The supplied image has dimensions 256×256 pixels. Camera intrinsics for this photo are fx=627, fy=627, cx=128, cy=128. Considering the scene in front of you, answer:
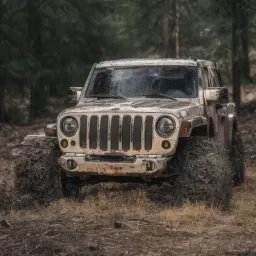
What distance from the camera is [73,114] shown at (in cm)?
855

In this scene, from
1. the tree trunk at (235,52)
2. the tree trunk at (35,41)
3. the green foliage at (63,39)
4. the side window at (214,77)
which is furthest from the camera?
the tree trunk at (35,41)

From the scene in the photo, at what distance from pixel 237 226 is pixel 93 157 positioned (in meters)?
2.22

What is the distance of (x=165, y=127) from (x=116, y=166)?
32.8 inches

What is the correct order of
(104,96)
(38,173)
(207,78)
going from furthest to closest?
(207,78), (104,96), (38,173)

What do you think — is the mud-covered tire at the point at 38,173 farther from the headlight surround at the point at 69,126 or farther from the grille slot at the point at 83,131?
the grille slot at the point at 83,131

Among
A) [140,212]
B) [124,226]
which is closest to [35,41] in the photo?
[140,212]

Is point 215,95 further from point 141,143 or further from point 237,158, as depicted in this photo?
point 237,158

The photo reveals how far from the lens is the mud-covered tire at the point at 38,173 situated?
898cm

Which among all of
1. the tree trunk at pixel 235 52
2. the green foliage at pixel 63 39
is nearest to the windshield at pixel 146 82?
the tree trunk at pixel 235 52

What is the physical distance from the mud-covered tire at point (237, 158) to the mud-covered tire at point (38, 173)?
12.4ft

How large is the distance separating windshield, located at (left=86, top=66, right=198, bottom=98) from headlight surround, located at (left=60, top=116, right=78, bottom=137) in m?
1.21

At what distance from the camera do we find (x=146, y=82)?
9.80 m

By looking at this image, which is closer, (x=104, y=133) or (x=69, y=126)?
(x=104, y=133)

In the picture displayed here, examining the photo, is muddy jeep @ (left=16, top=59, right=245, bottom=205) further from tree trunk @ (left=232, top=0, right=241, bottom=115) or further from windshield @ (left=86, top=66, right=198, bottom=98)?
tree trunk @ (left=232, top=0, right=241, bottom=115)
